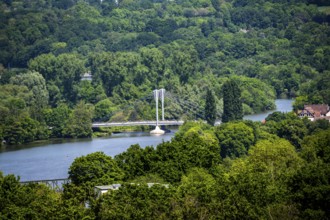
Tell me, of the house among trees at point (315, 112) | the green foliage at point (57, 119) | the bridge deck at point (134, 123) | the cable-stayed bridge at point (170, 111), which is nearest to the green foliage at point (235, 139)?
the house among trees at point (315, 112)

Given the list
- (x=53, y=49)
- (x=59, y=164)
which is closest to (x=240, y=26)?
(x=53, y=49)

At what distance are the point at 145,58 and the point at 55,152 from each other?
25.0m

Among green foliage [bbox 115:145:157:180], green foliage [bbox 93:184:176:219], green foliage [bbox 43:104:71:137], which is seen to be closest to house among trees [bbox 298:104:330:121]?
green foliage [bbox 43:104:71:137]

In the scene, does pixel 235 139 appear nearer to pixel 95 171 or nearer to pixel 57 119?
pixel 95 171

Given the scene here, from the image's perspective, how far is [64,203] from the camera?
119ft

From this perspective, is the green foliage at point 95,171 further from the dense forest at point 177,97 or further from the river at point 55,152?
the river at point 55,152

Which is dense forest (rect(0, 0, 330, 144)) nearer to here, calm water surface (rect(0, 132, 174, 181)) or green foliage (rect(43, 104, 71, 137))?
green foliage (rect(43, 104, 71, 137))

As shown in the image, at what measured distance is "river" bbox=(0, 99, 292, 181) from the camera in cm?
5538

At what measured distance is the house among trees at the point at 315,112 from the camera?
232 ft

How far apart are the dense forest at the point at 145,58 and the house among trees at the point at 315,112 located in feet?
4.35

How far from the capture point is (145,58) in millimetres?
86938

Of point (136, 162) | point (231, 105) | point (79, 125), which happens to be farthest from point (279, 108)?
point (136, 162)

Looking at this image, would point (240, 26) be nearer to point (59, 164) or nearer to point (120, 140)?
point (120, 140)

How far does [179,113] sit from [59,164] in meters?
20.4
